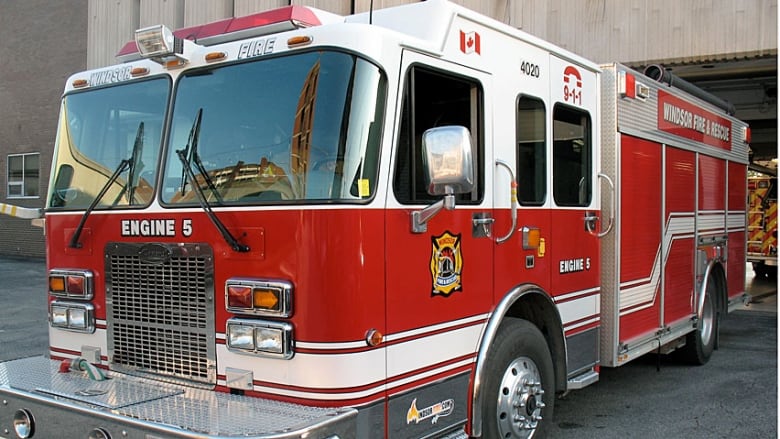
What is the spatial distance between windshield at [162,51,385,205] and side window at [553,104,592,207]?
1850 millimetres

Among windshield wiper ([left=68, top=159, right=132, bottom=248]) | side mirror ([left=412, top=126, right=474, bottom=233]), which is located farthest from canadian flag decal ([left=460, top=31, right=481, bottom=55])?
windshield wiper ([left=68, top=159, right=132, bottom=248])

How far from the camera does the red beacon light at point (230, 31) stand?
3.65 meters

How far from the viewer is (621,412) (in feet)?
19.4

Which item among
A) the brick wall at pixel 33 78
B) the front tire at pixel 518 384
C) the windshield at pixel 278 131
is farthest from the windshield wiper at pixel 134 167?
the brick wall at pixel 33 78

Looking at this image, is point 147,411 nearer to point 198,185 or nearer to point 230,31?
point 198,185

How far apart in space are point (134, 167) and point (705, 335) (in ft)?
19.9

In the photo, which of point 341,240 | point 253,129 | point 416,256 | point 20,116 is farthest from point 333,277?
point 20,116

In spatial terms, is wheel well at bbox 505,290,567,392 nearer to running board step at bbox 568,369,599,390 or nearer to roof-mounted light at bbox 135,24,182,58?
running board step at bbox 568,369,599,390

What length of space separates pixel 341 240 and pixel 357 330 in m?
0.41

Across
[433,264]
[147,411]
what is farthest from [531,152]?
[147,411]

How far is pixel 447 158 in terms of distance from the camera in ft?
10.6

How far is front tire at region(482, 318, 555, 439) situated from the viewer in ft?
13.3

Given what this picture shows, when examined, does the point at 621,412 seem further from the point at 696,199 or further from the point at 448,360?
the point at 448,360

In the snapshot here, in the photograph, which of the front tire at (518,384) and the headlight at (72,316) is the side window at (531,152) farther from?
the headlight at (72,316)
